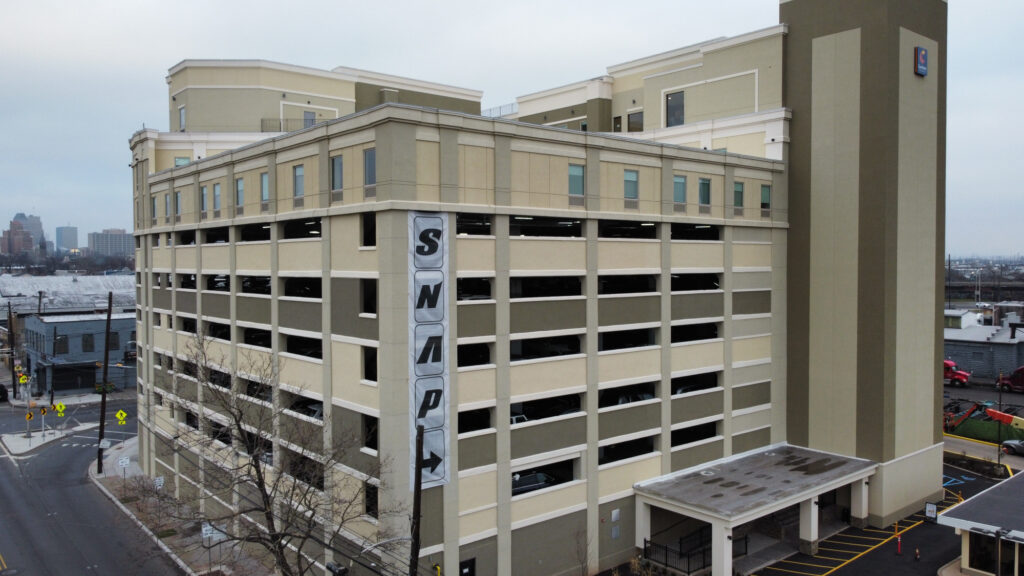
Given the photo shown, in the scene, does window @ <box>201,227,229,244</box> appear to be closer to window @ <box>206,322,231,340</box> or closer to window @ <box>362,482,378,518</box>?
window @ <box>206,322,231,340</box>

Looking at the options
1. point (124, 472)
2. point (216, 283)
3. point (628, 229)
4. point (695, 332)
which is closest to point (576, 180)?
point (628, 229)

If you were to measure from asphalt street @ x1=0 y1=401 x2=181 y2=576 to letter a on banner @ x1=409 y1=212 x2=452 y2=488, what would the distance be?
34.0 ft

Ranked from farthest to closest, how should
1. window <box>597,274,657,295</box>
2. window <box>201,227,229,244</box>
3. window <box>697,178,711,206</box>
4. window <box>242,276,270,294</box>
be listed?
1. window <box>201,227,229,244</box>
2. window <box>242,276,270,294</box>
3. window <box>697,178,711,206</box>
4. window <box>597,274,657,295</box>

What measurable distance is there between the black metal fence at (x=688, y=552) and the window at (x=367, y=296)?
1651cm

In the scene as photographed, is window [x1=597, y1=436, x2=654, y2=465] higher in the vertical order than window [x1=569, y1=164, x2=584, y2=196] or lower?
lower

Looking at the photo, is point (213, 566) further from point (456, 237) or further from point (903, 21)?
point (903, 21)

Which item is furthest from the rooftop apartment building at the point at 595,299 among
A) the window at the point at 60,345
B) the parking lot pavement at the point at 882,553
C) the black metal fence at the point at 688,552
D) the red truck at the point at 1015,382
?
the red truck at the point at 1015,382

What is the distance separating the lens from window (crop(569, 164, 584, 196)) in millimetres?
29703

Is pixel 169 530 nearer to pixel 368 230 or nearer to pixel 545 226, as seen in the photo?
pixel 368 230

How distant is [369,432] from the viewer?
2623 cm

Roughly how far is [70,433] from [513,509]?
175 feet

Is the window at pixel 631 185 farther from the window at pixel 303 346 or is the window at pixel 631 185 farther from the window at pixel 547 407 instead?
the window at pixel 303 346

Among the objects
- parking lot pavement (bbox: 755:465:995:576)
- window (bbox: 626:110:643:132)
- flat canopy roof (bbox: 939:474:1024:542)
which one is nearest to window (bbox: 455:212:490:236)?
parking lot pavement (bbox: 755:465:995:576)

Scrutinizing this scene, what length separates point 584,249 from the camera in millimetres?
29969
